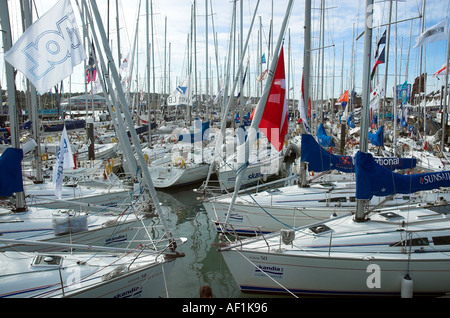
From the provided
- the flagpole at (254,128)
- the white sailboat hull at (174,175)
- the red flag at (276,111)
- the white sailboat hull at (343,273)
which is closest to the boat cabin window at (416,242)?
the white sailboat hull at (343,273)

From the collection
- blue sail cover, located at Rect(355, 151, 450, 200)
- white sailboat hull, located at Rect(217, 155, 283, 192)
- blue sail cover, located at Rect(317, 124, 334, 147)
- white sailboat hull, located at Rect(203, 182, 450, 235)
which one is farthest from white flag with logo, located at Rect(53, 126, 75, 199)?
blue sail cover, located at Rect(317, 124, 334, 147)

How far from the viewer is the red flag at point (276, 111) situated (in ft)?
29.3

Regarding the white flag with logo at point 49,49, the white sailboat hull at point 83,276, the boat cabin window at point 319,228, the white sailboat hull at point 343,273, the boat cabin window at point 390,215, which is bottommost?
the white sailboat hull at point 343,273

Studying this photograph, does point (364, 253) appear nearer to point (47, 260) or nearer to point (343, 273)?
point (343, 273)

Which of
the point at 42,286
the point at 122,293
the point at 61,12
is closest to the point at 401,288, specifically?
the point at 122,293

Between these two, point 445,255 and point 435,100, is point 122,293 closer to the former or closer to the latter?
point 445,255

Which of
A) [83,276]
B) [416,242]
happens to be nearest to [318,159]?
[416,242]

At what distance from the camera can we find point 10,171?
28.9ft

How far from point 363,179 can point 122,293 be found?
20.4 feet

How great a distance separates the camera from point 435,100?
4700 centimetres

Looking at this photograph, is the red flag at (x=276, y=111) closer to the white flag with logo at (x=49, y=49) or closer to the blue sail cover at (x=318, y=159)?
the blue sail cover at (x=318, y=159)

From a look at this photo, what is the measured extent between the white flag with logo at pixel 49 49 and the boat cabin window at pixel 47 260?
11.5 feet

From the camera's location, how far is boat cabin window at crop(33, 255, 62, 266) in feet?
23.4

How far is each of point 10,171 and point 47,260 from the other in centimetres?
296
